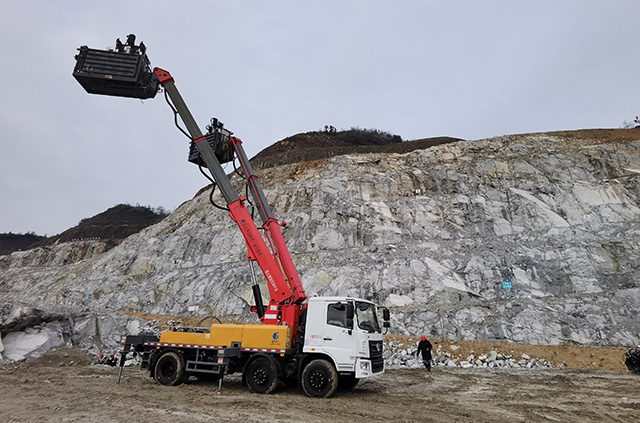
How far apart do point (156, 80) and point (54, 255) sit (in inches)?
1567

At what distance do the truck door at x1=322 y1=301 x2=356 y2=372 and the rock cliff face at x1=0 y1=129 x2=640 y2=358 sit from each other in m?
8.61

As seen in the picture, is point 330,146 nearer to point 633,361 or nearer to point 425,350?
point 425,350

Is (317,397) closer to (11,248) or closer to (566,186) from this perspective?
(566,186)

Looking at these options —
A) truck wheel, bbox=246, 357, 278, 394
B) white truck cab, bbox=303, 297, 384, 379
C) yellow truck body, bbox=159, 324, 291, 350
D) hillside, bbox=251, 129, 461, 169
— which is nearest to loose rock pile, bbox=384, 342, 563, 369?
white truck cab, bbox=303, 297, 384, 379

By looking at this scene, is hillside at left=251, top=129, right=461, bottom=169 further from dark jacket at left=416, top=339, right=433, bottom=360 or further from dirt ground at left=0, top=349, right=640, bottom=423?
dirt ground at left=0, top=349, right=640, bottom=423

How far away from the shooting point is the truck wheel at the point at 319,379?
823 cm

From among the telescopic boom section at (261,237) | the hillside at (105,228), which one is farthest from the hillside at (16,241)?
the telescopic boom section at (261,237)

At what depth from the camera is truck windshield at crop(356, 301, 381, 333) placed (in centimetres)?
853

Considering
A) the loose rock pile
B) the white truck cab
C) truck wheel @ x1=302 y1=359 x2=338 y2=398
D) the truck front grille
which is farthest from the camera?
the loose rock pile

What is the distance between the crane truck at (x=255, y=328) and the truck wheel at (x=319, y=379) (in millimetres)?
22

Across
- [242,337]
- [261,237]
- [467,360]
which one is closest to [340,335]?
[242,337]

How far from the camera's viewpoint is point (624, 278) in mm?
16734

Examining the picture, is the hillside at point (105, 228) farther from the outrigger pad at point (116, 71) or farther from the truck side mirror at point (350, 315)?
the truck side mirror at point (350, 315)

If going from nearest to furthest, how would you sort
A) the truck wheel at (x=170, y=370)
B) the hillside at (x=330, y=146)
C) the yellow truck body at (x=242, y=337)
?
1. the yellow truck body at (x=242, y=337)
2. the truck wheel at (x=170, y=370)
3. the hillside at (x=330, y=146)
